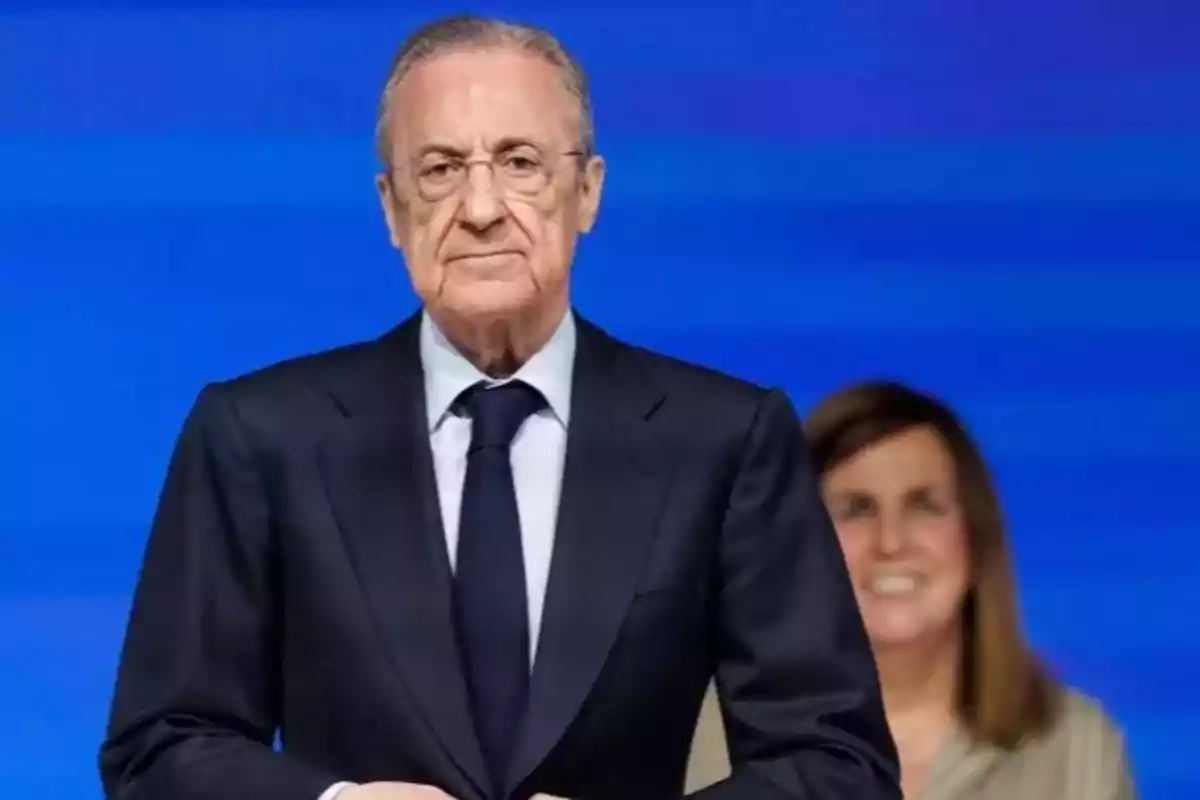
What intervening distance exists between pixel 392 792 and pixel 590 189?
408 mm

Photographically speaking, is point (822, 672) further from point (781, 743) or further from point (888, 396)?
point (888, 396)

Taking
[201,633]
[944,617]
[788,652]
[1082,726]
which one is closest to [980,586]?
[944,617]

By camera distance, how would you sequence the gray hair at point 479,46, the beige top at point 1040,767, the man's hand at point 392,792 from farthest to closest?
1. the beige top at point 1040,767
2. the gray hair at point 479,46
3. the man's hand at point 392,792

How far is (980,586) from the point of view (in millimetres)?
1752

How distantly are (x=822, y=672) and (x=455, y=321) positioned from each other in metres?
0.32

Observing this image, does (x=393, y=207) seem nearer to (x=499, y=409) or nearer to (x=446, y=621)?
(x=499, y=409)

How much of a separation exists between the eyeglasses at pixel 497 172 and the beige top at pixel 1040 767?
0.60 metres

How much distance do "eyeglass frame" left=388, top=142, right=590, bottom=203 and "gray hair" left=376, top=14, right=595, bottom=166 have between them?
3cm

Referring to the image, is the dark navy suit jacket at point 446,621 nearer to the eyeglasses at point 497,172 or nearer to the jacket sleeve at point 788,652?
the jacket sleeve at point 788,652

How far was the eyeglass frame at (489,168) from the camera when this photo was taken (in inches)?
48.4

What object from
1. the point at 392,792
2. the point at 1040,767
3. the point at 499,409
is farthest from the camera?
the point at 1040,767

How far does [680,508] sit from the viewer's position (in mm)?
1231

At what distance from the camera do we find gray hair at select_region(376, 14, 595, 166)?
1242 mm

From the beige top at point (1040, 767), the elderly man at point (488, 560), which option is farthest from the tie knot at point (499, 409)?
the beige top at point (1040, 767)
